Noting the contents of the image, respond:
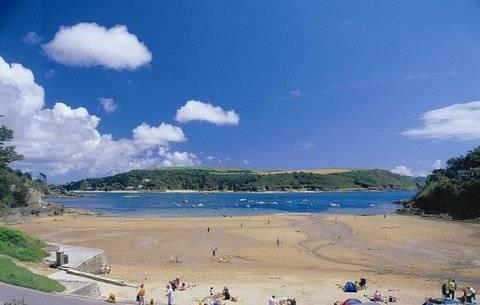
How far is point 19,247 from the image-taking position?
88.2 ft

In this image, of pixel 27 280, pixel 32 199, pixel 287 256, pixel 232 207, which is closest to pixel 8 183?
pixel 32 199

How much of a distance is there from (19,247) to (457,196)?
212 feet

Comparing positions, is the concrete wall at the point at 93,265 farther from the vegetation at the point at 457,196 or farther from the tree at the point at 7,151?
the vegetation at the point at 457,196

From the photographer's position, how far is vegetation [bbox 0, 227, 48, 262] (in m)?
25.8

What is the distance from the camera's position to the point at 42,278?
1977cm

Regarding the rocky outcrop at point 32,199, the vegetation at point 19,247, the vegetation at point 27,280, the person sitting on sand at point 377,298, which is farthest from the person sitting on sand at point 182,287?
the rocky outcrop at point 32,199

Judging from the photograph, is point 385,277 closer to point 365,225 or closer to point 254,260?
point 254,260

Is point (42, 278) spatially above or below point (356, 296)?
above

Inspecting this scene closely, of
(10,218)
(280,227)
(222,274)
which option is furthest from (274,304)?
(10,218)

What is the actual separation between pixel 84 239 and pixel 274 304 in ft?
105

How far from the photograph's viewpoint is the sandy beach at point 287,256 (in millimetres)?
25250

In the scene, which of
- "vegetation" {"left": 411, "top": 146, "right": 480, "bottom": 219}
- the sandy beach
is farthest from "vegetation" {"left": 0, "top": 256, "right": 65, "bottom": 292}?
"vegetation" {"left": 411, "top": 146, "right": 480, "bottom": 219}

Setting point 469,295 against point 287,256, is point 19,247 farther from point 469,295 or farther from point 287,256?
point 469,295

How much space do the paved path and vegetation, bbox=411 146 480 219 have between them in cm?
6380
